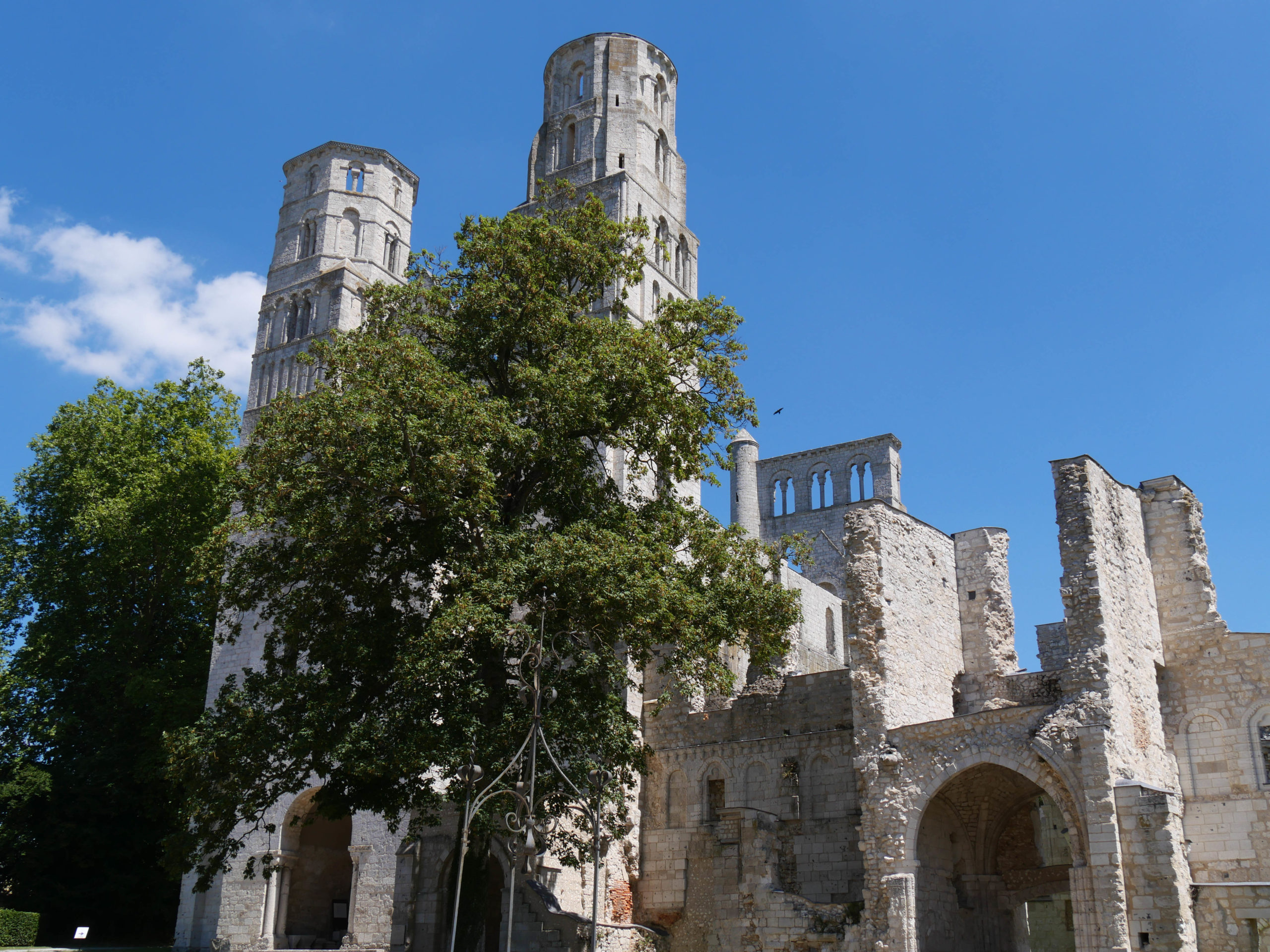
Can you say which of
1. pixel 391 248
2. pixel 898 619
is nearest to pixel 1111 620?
pixel 898 619

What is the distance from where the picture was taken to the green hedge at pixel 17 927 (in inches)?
1043

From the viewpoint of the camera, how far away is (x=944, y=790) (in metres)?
18.9

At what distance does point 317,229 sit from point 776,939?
2957cm

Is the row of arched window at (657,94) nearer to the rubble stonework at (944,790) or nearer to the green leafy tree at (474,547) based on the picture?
the green leafy tree at (474,547)

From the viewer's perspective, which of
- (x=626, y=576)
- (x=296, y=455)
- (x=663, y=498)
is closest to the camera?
(x=626, y=576)

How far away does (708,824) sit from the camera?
840 inches

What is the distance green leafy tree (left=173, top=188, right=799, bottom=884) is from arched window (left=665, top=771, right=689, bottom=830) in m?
4.93

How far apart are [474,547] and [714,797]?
8412 mm

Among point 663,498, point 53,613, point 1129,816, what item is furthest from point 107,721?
point 1129,816

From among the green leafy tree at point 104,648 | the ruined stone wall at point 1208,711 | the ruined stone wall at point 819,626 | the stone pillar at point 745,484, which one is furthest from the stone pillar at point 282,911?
the stone pillar at point 745,484

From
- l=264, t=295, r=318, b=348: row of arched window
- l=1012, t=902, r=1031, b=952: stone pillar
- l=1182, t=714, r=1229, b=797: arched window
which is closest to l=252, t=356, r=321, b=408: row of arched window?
l=264, t=295, r=318, b=348: row of arched window

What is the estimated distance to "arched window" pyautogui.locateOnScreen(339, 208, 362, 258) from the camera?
38.8 m

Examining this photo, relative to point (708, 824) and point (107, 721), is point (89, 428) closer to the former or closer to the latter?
point (107, 721)

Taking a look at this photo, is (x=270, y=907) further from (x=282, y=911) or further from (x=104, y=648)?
(x=104, y=648)
